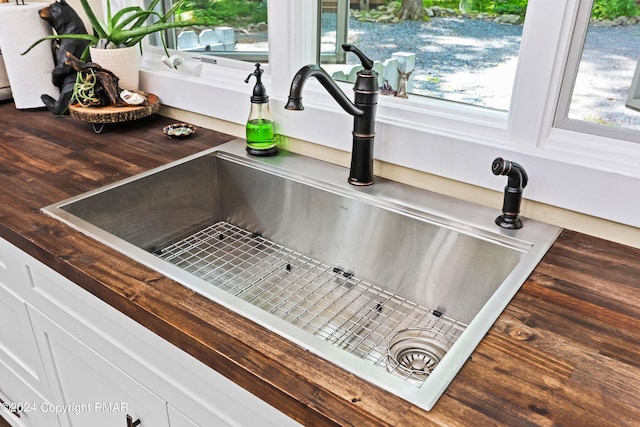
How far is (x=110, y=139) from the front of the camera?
1.62 meters

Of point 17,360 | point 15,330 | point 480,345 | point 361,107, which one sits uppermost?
point 361,107

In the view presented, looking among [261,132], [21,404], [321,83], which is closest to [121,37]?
[261,132]

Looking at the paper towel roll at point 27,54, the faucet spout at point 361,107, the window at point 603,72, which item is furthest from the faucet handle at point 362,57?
the paper towel roll at point 27,54

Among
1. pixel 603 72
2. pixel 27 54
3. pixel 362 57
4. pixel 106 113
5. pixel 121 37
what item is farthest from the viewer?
pixel 27 54

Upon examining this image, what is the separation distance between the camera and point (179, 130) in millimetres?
1619

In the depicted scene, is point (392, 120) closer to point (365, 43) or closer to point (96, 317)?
point (365, 43)

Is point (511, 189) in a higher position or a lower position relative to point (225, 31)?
lower

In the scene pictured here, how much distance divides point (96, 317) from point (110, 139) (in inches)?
29.5

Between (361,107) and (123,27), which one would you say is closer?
(361,107)

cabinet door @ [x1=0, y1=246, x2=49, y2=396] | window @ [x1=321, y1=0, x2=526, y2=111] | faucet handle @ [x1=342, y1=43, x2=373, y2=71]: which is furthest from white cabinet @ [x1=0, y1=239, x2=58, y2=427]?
window @ [x1=321, y1=0, x2=526, y2=111]

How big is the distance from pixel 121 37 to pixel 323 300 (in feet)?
3.56

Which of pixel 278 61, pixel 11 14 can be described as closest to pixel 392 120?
pixel 278 61

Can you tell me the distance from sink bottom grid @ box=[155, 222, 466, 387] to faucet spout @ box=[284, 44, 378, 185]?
257 millimetres

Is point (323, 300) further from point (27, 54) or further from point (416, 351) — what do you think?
point (27, 54)
